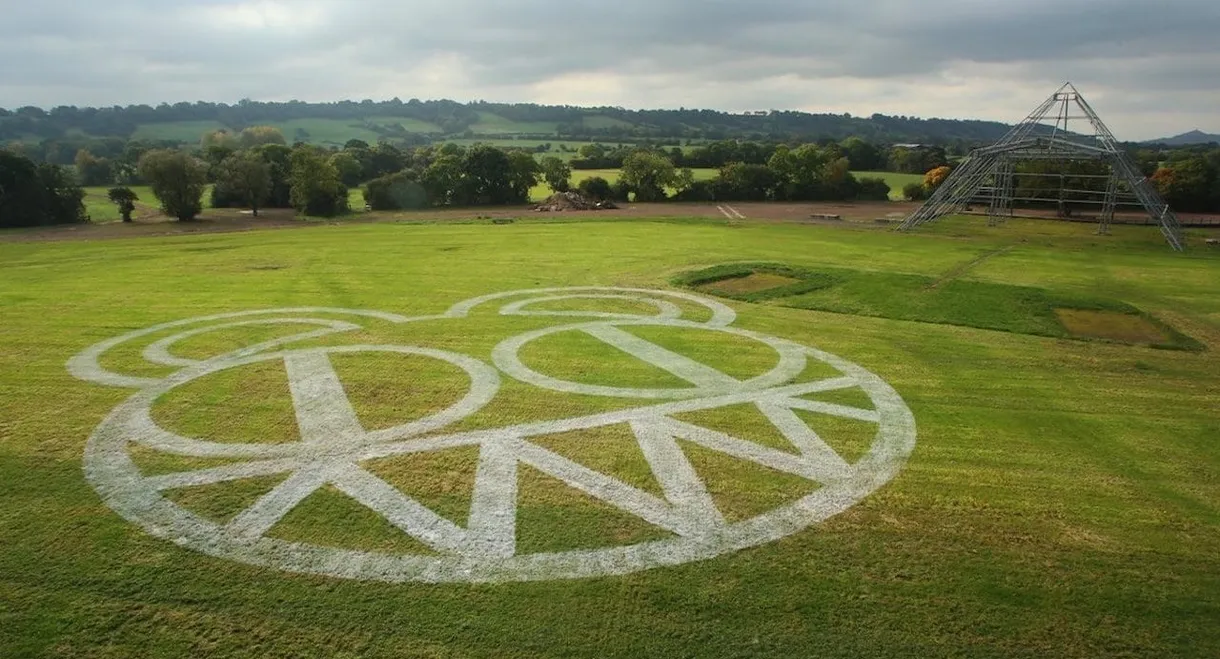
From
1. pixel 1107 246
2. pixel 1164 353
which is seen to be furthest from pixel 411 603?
pixel 1107 246

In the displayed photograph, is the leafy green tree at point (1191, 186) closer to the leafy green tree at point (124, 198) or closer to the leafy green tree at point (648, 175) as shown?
the leafy green tree at point (648, 175)

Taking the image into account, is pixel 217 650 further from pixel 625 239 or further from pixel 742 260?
pixel 625 239

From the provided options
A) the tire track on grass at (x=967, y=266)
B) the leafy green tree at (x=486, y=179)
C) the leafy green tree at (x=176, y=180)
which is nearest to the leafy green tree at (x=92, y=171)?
the leafy green tree at (x=176, y=180)

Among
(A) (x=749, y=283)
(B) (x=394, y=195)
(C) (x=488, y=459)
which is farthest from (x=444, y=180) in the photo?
(C) (x=488, y=459)

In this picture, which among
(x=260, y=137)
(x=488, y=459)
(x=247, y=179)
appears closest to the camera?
(x=488, y=459)

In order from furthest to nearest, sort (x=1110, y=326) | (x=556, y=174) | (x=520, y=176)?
1. (x=556, y=174)
2. (x=520, y=176)
3. (x=1110, y=326)

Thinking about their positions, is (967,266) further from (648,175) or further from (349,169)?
(349,169)
